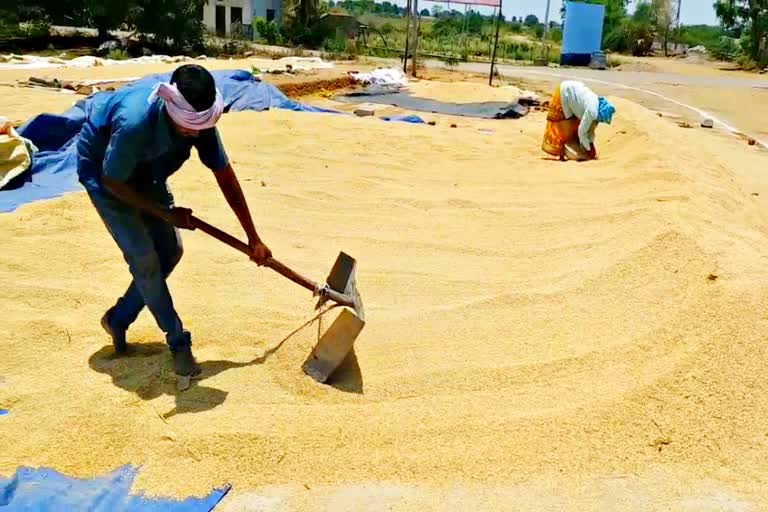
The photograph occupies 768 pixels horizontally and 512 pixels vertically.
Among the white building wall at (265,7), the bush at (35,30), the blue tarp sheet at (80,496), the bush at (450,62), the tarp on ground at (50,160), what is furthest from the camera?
the white building wall at (265,7)

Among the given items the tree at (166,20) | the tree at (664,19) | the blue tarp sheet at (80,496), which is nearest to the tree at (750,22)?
the tree at (664,19)

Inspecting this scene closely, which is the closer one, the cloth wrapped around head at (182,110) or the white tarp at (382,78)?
the cloth wrapped around head at (182,110)

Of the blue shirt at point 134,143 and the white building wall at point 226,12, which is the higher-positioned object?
the white building wall at point 226,12

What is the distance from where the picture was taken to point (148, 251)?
98.6 inches

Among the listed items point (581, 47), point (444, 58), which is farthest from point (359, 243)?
point (581, 47)

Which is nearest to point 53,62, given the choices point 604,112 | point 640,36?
point 604,112

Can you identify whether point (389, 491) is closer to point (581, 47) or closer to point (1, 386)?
point (1, 386)

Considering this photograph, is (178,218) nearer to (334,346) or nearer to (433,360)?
(334,346)

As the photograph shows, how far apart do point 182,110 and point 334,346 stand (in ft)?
3.31

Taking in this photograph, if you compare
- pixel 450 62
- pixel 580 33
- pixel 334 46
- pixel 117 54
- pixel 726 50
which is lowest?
pixel 117 54

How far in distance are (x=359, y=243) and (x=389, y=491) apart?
224 centimetres

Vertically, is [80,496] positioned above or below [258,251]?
below

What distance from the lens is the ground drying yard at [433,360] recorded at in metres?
2.26

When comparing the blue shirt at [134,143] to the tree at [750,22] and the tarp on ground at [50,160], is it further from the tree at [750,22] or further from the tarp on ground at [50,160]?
the tree at [750,22]
